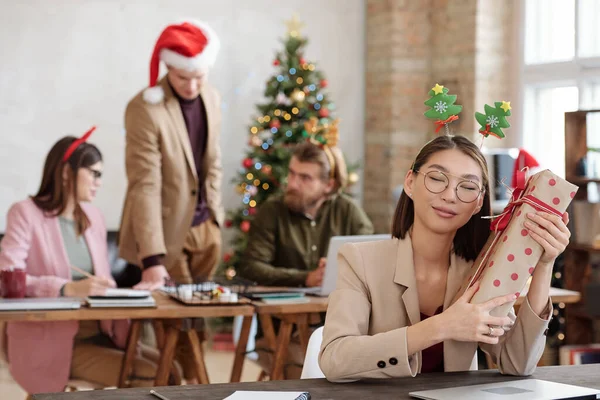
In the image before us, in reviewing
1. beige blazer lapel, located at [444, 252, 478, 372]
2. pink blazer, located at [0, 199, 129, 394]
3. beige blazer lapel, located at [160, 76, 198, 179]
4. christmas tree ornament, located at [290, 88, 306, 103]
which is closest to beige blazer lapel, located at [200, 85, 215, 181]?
beige blazer lapel, located at [160, 76, 198, 179]

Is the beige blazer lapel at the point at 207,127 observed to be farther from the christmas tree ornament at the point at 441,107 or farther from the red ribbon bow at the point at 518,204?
the red ribbon bow at the point at 518,204

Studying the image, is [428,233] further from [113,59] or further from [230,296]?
[113,59]

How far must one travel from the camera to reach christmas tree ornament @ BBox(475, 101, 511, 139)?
2.12 m

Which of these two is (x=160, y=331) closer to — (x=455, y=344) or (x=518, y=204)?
(x=455, y=344)

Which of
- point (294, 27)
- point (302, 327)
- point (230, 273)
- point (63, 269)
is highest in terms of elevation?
point (294, 27)

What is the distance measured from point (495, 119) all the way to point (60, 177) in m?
2.23

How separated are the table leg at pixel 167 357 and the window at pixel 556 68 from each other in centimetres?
416

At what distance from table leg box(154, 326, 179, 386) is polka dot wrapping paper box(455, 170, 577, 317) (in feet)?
6.26

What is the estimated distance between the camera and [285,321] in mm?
3672

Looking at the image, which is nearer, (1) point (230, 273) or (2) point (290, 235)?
(2) point (290, 235)

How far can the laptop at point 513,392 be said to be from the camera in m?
1.75

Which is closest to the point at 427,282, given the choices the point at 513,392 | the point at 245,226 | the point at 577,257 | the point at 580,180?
the point at 513,392

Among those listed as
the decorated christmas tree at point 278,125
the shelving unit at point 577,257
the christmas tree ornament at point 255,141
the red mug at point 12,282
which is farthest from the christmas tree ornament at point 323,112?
the red mug at point 12,282

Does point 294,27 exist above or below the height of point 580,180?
above
